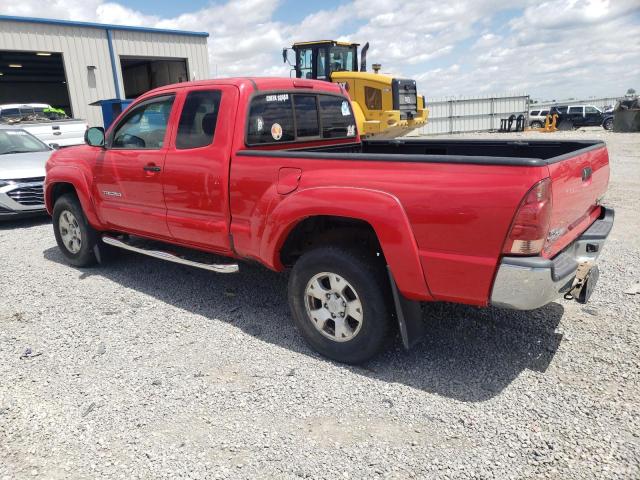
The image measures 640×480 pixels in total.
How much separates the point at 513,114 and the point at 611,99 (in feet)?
75.5

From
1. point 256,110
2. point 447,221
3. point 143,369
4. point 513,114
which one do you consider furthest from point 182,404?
point 513,114

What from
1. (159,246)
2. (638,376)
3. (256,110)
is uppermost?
(256,110)

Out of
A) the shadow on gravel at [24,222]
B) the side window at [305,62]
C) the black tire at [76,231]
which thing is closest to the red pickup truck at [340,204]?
the black tire at [76,231]

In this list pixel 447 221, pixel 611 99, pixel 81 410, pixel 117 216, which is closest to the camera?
pixel 447 221

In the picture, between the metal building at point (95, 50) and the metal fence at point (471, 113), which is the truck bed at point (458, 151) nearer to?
the metal building at point (95, 50)

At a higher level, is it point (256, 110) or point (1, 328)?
point (256, 110)

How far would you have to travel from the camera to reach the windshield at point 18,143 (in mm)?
A: 8922

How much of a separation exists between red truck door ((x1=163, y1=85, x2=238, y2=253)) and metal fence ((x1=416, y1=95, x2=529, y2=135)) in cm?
2845

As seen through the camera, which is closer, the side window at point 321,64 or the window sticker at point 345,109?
the window sticker at point 345,109

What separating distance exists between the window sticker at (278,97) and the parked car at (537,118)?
3141 cm

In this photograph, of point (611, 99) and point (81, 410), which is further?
point (611, 99)

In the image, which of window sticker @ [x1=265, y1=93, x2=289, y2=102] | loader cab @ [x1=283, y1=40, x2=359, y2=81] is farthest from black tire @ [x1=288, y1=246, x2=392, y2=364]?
loader cab @ [x1=283, y1=40, x2=359, y2=81]

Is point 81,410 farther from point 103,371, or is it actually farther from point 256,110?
point 256,110

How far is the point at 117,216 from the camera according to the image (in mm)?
5000
